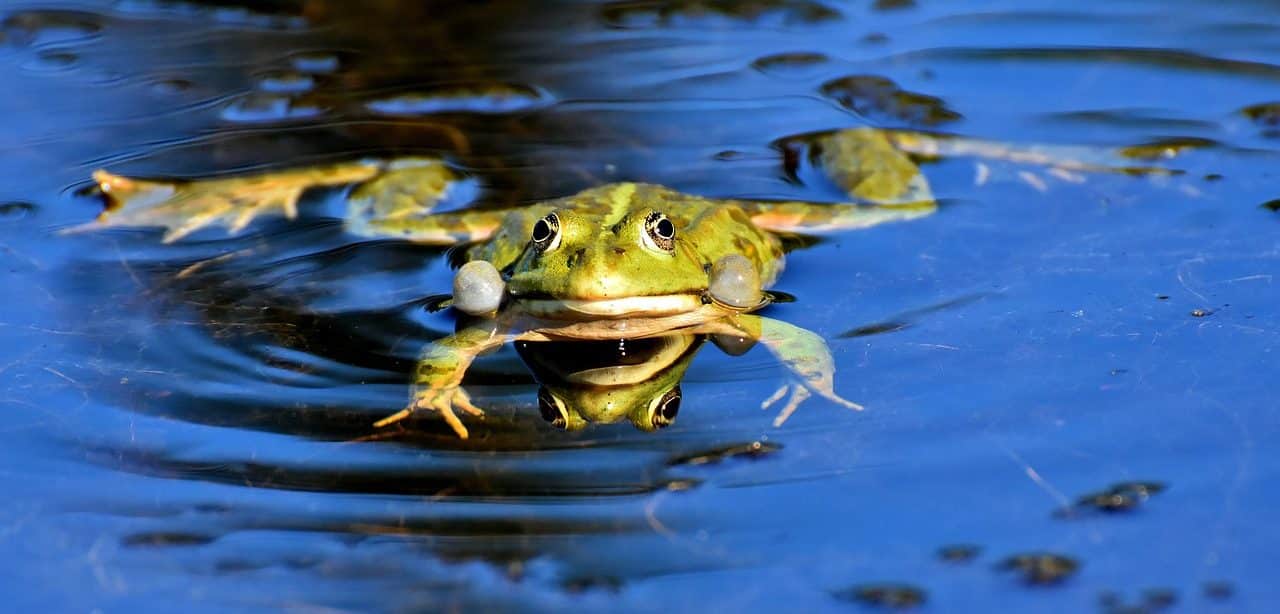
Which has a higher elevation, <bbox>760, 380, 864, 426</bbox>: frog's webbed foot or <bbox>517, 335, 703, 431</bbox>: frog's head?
<bbox>760, 380, 864, 426</bbox>: frog's webbed foot

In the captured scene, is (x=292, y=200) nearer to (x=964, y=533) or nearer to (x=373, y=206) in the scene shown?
(x=373, y=206)

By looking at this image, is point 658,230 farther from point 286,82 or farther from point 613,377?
point 286,82

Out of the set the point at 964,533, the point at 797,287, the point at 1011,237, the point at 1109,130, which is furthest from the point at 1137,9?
the point at 964,533

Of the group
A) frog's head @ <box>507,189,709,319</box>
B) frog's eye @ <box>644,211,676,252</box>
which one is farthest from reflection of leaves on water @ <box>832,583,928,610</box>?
frog's eye @ <box>644,211,676,252</box>

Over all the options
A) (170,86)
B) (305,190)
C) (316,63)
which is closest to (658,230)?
(305,190)

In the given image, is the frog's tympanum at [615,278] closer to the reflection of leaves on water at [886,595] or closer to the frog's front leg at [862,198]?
the frog's front leg at [862,198]

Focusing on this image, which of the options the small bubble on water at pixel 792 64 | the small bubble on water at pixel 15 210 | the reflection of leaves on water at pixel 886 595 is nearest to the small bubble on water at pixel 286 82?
the small bubble on water at pixel 15 210

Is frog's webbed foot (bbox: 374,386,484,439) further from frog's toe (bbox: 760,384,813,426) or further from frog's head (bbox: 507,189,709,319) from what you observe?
frog's toe (bbox: 760,384,813,426)
